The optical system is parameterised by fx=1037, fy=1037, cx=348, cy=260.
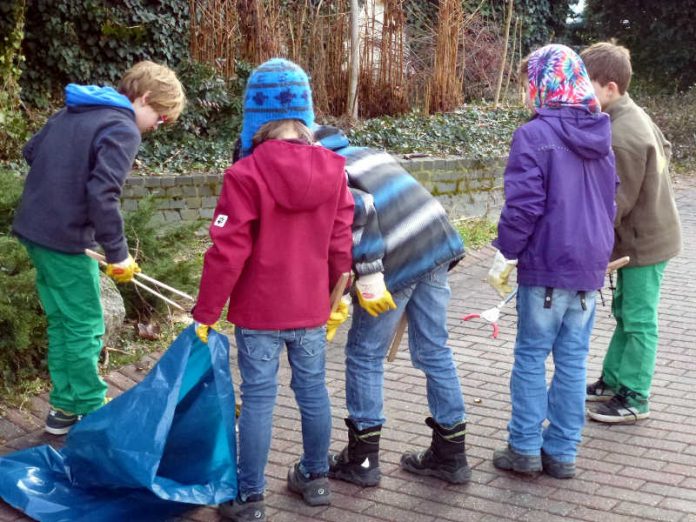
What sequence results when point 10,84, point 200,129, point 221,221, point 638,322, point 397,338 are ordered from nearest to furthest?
point 221,221, point 397,338, point 638,322, point 10,84, point 200,129

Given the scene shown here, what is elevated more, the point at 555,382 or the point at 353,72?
the point at 353,72

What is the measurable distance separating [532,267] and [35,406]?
90.7 inches

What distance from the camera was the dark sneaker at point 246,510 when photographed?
365 cm

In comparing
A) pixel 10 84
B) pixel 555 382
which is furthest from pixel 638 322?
pixel 10 84

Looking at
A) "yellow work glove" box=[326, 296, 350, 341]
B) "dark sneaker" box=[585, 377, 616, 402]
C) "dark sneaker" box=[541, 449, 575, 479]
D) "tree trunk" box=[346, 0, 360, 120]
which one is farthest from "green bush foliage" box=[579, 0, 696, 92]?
"yellow work glove" box=[326, 296, 350, 341]

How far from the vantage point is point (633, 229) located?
4594mm

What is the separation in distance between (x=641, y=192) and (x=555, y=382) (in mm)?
981

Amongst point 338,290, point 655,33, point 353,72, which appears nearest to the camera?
point 338,290

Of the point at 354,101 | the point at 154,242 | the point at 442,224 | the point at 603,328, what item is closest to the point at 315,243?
the point at 442,224

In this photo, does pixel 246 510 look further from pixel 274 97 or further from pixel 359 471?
pixel 274 97

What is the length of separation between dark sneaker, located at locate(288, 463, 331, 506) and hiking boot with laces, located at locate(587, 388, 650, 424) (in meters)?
1.53

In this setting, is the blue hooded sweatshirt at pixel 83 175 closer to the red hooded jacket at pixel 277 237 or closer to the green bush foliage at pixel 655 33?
the red hooded jacket at pixel 277 237

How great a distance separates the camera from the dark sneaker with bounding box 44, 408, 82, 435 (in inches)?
171

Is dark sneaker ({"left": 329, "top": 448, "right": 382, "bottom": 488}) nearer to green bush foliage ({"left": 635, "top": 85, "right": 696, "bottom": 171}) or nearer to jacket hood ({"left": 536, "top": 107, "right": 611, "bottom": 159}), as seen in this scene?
jacket hood ({"left": 536, "top": 107, "right": 611, "bottom": 159})
